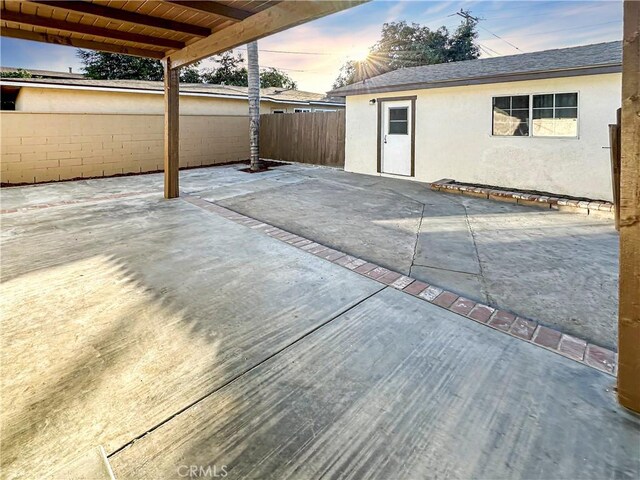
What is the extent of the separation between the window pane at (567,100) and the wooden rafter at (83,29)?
6.78 meters

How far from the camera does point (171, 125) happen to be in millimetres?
6641

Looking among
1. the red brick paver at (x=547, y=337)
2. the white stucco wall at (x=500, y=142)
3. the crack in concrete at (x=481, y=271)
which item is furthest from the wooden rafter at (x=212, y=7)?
the white stucco wall at (x=500, y=142)

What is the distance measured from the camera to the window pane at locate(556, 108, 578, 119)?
6.80m

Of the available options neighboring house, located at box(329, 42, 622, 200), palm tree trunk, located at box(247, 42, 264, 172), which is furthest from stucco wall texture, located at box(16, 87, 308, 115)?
neighboring house, located at box(329, 42, 622, 200)

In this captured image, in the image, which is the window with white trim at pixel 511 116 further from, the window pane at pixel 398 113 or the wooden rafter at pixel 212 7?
the wooden rafter at pixel 212 7

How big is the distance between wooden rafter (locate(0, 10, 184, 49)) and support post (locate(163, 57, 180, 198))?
1.97 ft

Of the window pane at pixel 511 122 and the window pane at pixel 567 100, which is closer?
the window pane at pixel 567 100

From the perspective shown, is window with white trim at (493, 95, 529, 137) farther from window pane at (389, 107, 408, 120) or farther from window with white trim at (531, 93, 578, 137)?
window pane at (389, 107, 408, 120)

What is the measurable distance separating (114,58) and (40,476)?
79.8 ft

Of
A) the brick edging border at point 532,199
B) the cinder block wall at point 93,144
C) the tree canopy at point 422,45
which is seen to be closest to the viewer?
the brick edging border at point 532,199

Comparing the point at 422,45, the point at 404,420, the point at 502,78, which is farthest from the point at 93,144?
the point at 422,45

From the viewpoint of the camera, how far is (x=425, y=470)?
1.50 meters

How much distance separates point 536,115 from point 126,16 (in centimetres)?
719

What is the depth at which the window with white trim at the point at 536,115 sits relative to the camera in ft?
22.6
